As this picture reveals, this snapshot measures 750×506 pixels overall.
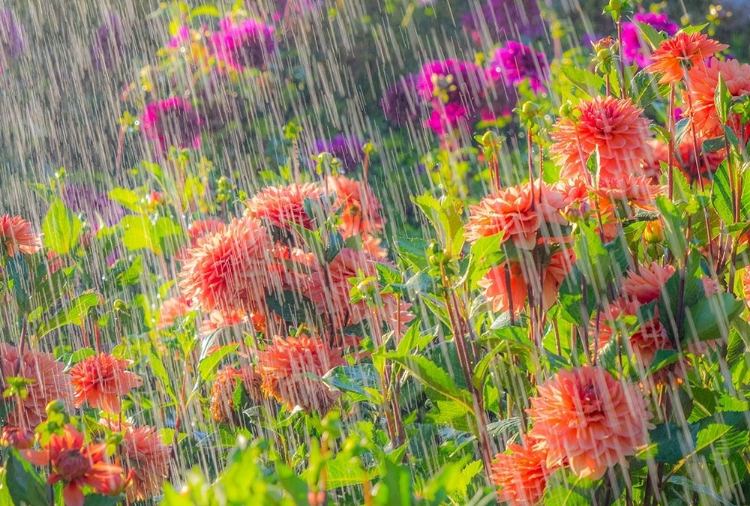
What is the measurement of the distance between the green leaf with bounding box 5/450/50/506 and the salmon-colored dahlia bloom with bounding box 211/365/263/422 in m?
0.57

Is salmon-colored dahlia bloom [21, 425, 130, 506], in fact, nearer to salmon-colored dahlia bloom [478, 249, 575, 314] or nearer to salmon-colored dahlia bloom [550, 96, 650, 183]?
salmon-colored dahlia bloom [478, 249, 575, 314]

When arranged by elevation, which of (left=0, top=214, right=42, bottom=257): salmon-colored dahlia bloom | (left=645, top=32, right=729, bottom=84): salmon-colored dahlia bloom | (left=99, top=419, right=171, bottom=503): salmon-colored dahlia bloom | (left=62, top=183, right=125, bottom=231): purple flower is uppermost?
(left=62, top=183, right=125, bottom=231): purple flower

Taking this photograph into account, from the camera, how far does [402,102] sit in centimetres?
273

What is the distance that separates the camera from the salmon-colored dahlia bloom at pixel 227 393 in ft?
3.86

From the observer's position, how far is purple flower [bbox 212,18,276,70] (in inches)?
108

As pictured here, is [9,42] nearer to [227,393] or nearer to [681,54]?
[227,393]

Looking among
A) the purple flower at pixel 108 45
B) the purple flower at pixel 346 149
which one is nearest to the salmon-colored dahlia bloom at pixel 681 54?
the purple flower at pixel 346 149

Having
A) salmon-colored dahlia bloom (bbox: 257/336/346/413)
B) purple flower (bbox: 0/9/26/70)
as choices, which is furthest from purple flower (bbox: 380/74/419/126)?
purple flower (bbox: 0/9/26/70)

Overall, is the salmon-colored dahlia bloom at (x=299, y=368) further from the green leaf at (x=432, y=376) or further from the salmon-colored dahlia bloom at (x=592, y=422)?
the salmon-colored dahlia bloom at (x=592, y=422)

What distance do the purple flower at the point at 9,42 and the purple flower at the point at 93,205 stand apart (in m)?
1.49

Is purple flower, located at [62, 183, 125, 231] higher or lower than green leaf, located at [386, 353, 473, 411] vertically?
higher

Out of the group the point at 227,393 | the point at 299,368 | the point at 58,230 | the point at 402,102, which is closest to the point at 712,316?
the point at 299,368

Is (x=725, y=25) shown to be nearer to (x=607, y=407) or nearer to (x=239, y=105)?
(x=239, y=105)

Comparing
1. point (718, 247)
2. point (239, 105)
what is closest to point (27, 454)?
point (718, 247)
